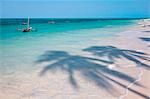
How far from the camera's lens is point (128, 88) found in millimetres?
8992

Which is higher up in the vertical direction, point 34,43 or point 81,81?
point 81,81

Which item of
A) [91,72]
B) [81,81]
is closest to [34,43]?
[91,72]

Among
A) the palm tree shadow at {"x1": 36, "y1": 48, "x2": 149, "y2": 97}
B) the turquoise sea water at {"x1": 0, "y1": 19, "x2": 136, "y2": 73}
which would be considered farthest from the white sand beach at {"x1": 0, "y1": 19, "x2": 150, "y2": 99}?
the turquoise sea water at {"x1": 0, "y1": 19, "x2": 136, "y2": 73}

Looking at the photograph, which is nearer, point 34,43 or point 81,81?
point 81,81

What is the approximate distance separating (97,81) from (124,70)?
2279 mm

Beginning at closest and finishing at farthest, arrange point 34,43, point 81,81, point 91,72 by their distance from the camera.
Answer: point 81,81, point 91,72, point 34,43

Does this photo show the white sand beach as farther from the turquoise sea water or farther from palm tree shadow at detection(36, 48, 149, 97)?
the turquoise sea water

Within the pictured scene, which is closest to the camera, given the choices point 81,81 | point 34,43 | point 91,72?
point 81,81

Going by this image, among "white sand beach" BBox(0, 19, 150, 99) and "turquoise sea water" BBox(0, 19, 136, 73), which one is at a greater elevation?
"white sand beach" BBox(0, 19, 150, 99)

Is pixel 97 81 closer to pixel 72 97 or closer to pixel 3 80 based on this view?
pixel 72 97

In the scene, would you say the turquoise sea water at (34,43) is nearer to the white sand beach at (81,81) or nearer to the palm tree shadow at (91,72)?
the palm tree shadow at (91,72)

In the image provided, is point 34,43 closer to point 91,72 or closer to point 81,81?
point 91,72

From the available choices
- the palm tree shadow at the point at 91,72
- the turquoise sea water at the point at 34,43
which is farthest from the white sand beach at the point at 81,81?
the turquoise sea water at the point at 34,43

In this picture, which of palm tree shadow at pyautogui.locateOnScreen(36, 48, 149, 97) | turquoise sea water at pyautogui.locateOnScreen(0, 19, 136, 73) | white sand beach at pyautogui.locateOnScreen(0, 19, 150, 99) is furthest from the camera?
turquoise sea water at pyautogui.locateOnScreen(0, 19, 136, 73)
